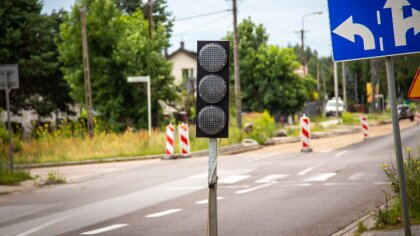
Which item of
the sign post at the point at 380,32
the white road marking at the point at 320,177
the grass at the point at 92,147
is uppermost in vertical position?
the sign post at the point at 380,32

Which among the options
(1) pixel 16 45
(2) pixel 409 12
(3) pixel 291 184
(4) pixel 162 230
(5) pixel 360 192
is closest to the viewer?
(2) pixel 409 12

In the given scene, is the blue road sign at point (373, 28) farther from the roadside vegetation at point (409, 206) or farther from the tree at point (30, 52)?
the tree at point (30, 52)

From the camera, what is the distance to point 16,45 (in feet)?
139

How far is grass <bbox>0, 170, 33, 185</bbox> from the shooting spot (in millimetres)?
18359

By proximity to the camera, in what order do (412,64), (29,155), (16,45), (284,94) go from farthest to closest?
1. (284,94)
2. (16,45)
3. (29,155)
4. (412,64)

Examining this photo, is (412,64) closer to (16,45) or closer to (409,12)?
(409,12)

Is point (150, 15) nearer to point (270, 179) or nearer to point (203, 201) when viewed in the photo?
point (270, 179)

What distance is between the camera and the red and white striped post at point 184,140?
24859 millimetres

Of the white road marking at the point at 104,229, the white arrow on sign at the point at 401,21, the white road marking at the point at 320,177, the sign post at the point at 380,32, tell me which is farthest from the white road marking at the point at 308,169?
the white arrow on sign at the point at 401,21

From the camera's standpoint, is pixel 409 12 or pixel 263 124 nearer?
pixel 409 12

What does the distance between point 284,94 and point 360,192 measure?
148 feet

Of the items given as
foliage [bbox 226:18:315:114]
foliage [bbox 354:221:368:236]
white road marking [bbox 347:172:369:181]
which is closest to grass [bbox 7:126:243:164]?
white road marking [bbox 347:172:369:181]

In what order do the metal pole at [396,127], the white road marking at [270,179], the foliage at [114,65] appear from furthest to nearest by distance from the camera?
the foliage at [114,65], the white road marking at [270,179], the metal pole at [396,127]

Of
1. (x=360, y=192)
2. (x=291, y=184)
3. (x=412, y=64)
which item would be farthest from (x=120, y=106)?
(x=360, y=192)
